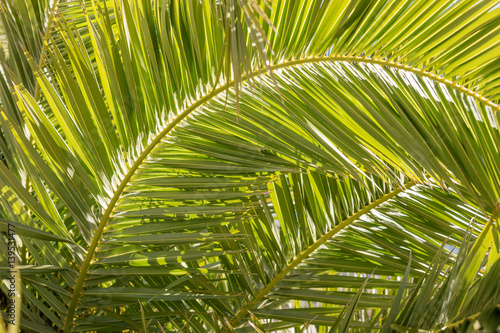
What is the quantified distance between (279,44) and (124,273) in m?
0.63

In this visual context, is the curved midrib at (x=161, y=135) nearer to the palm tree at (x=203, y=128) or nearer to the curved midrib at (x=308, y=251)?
the palm tree at (x=203, y=128)

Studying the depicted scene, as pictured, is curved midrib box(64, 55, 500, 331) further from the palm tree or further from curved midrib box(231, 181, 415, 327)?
curved midrib box(231, 181, 415, 327)

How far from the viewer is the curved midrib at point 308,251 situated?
46.7 inches

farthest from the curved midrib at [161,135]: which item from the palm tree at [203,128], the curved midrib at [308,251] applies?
the curved midrib at [308,251]

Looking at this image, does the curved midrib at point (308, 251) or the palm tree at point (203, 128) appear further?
the curved midrib at point (308, 251)

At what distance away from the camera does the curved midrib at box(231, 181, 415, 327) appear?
1186 millimetres

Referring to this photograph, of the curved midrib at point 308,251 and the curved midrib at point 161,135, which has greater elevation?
the curved midrib at point 161,135

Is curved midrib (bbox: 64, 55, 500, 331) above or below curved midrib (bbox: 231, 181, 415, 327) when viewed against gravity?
above

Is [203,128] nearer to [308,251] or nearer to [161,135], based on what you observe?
[161,135]

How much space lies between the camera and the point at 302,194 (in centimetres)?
128

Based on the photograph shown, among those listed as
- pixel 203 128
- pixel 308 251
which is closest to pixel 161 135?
pixel 203 128

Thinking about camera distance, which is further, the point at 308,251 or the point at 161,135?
the point at 308,251

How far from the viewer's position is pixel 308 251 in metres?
1.26

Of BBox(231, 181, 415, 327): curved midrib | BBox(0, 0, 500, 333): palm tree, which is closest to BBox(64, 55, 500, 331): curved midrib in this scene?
BBox(0, 0, 500, 333): palm tree
